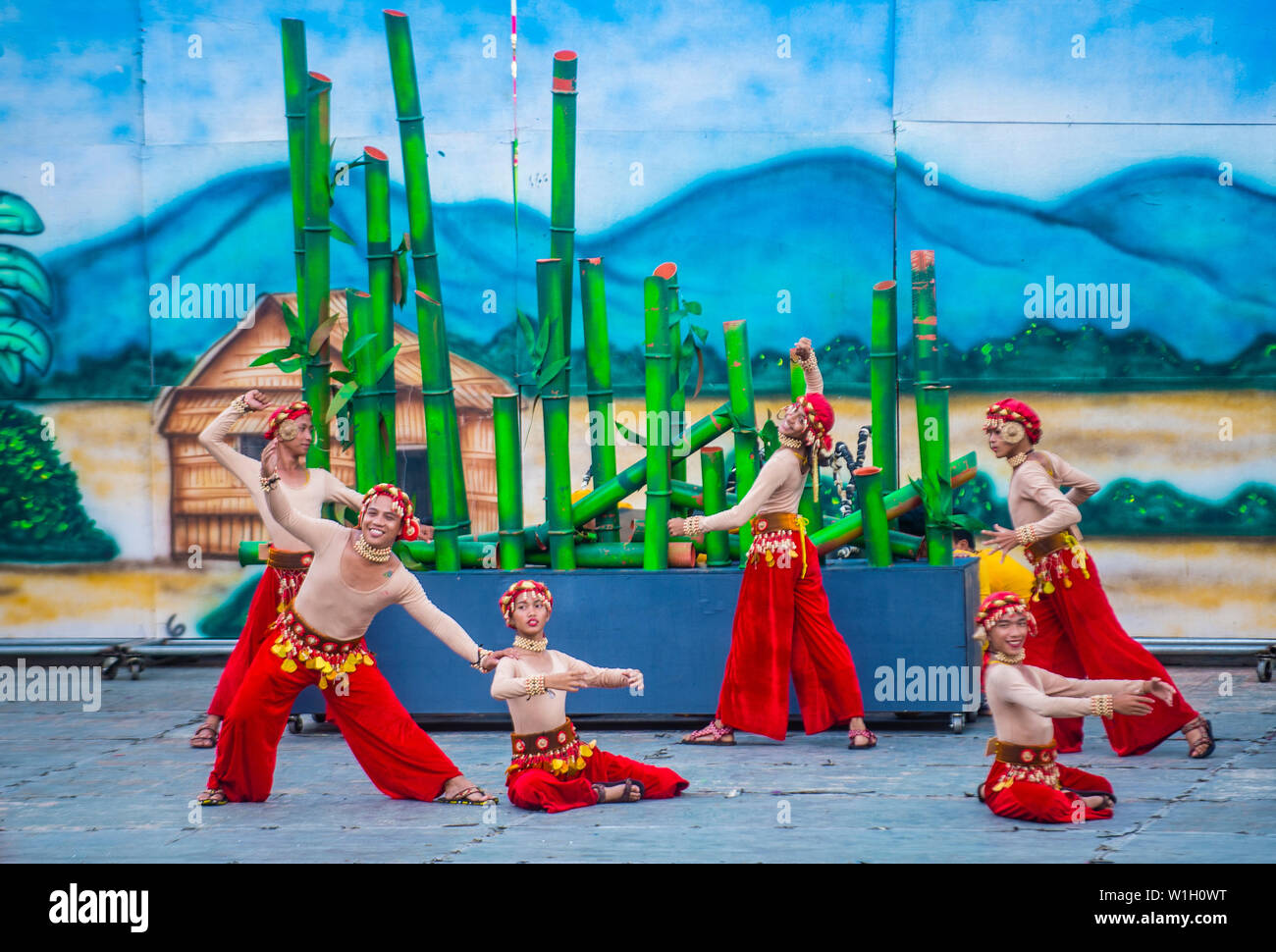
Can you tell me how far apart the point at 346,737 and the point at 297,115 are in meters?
3.15

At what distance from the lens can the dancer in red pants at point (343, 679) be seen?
18.9ft

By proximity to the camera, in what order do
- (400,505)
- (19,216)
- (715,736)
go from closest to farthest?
1. (400,505)
2. (715,736)
3. (19,216)

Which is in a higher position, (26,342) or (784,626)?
(26,342)

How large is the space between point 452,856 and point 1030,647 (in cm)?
283

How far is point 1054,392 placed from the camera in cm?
937

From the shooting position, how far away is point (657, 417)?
23.5 feet

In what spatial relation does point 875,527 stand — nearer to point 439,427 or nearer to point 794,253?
point 439,427

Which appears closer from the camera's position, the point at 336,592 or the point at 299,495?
the point at 336,592

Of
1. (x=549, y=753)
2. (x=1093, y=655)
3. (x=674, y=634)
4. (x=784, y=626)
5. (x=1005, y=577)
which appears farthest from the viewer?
(x=1005, y=577)

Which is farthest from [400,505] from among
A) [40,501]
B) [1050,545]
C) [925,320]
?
[40,501]

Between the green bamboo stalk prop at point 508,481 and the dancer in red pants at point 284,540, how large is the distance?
690 mm

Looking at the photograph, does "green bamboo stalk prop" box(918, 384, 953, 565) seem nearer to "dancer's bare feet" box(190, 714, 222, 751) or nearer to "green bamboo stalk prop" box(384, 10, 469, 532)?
"green bamboo stalk prop" box(384, 10, 469, 532)
